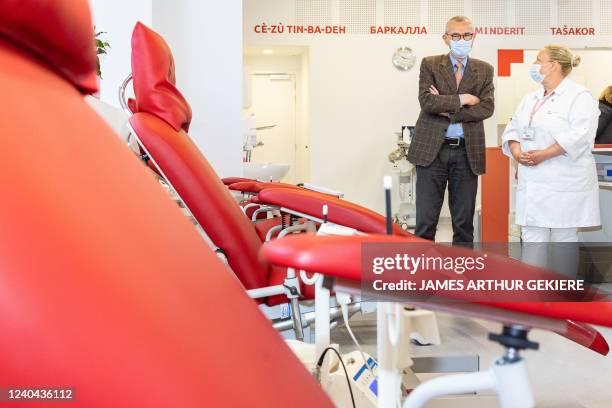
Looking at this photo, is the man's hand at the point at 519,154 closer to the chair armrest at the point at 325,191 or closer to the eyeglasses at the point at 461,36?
the eyeglasses at the point at 461,36

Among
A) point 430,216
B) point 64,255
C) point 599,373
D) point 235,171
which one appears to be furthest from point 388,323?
point 235,171

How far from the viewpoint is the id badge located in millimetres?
3566

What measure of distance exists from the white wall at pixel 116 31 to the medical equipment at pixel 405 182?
4475 millimetres

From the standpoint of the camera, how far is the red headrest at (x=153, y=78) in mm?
1739

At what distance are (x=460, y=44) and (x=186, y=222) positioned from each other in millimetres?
3449

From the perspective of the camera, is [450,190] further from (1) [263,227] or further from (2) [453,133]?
(1) [263,227]

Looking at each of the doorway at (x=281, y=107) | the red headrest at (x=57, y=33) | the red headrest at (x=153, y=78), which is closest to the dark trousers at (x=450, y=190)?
the red headrest at (x=153, y=78)

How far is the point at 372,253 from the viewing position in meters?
0.46

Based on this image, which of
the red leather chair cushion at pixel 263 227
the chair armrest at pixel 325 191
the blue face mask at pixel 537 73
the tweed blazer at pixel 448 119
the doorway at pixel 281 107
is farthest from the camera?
the doorway at pixel 281 107

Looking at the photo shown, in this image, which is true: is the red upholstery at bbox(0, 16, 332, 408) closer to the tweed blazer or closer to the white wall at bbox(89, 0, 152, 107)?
the tweed blazer

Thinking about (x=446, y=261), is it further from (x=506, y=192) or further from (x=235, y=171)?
(x=506, y=192)

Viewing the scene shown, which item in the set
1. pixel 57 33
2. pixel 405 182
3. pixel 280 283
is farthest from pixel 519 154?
pixel 405 182

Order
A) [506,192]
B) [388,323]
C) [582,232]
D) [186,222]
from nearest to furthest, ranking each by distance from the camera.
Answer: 1. [388,323]
2. [186,222]
3. [582,232]
4. [506,192]

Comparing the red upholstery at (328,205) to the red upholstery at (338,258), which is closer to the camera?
the red upholstery at (338,258)
